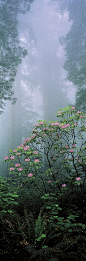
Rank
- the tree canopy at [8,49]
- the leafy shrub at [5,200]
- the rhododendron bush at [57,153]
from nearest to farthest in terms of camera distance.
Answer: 1. the leafy shrub at [5,200]
2. the rhododendron bush at [57,153]
3. the tree canopy at [8,49]

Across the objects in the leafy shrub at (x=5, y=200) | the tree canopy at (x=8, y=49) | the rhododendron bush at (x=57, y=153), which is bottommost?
the leafy shrub at (x=5, y=200)

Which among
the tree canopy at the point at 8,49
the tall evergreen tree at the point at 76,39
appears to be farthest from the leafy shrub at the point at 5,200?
the tall evergreen tree at the point at 76,39

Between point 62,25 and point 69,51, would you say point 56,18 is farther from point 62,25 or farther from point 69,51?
point 69,51

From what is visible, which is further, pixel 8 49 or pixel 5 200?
pixel 8 49

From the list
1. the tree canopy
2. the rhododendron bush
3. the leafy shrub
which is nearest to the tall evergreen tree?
the tree canopy

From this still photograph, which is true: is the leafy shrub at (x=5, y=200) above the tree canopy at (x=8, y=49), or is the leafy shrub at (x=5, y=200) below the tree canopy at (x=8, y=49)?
below

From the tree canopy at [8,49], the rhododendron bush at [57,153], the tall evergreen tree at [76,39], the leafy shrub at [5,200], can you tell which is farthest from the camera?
the tall evergreen tree at [76,39]

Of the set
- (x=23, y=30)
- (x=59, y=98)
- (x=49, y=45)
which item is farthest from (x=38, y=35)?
(x=59, y=98)

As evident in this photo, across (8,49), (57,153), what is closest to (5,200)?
(57,153)

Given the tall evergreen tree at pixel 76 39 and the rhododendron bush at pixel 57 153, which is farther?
the tall evergreen tree at pixel 76 39

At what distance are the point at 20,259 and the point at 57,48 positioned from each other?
20.7m

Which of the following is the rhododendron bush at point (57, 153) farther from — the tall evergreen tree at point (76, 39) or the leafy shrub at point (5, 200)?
the tall evergreen tree at point (76, 39)

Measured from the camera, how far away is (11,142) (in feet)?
30.7

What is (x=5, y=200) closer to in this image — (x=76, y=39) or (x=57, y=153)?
(x=57, y=153)
